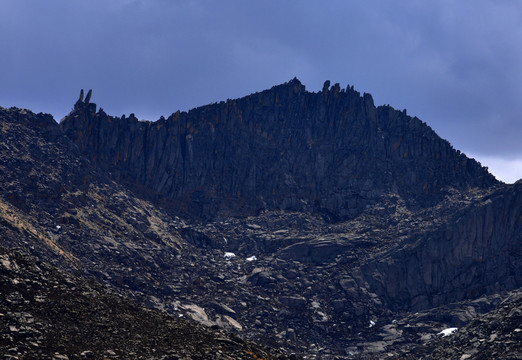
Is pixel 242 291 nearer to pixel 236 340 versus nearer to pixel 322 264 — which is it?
pixel 322 264

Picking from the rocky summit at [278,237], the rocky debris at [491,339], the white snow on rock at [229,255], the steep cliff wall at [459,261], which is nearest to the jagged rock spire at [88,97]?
the rocky summit at [278,237]

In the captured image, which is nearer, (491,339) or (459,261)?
(491,339)

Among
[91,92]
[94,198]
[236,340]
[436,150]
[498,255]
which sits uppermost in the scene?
[91,92]

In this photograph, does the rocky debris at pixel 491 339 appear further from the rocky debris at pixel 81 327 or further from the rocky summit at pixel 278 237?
the rocky debris at pixel 81 327

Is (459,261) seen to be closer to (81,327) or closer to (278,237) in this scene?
(278,237)

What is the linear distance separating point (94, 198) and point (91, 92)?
42.6 meters

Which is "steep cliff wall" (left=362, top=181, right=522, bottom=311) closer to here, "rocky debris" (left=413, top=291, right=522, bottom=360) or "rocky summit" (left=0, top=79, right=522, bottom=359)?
"rocky summit" (left=0, top=79, right=522, bottom=359)

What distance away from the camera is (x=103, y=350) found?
50.2 m

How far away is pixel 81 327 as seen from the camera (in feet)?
176

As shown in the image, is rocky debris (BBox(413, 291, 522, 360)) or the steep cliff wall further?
the steep cliff wall

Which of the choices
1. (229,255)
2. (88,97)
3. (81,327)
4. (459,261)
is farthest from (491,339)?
(88,97)

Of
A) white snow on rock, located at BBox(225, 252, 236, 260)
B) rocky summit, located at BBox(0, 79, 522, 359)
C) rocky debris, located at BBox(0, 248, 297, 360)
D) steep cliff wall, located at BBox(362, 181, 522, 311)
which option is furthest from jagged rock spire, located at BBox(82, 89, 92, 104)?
rocky debris, located at BBox(0, 248, 297, 360)

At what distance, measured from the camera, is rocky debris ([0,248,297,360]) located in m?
48.9

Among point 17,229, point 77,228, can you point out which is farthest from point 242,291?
point 17,229
